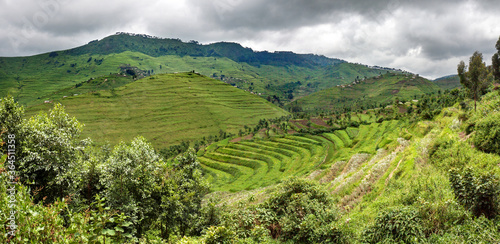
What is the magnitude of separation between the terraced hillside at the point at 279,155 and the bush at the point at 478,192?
198 feet

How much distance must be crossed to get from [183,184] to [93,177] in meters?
8.63

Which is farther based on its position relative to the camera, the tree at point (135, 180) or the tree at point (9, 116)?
the tree at point (135, 180)

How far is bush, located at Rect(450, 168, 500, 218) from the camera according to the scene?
11062mm

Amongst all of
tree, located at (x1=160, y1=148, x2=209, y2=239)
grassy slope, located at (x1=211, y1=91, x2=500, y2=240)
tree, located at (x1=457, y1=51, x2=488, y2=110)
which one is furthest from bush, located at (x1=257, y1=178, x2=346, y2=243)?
tree, located at (x1=457, y1=51, x2=488, y2=110)

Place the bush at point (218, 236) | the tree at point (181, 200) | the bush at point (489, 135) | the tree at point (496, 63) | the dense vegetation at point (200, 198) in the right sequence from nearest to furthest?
Answer: the dense vegetation at point (200, 198) < the bush at point (218, 236) < the bush at point (489, 135) < the tree at point (181, 200) < the tree at point (496, 63)

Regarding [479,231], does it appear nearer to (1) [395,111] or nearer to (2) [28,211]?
(2) [28,211]

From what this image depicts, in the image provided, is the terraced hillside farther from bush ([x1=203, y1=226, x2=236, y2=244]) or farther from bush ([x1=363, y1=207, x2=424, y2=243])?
bush ([x1=203, y1=226, x2=236, y2=244])

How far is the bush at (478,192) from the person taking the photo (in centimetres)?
1106

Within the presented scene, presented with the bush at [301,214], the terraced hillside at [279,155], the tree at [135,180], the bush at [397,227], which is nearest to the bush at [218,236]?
the bush at [301,214]

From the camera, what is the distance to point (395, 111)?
138250mm

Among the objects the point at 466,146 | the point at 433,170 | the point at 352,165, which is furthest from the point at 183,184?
the point at 352,165

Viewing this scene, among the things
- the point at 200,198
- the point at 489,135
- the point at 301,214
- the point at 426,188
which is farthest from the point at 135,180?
the point at 489,135

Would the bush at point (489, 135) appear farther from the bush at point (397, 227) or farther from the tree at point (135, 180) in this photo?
the tree at point (135, 180)

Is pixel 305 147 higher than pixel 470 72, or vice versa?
pixel 470 72
